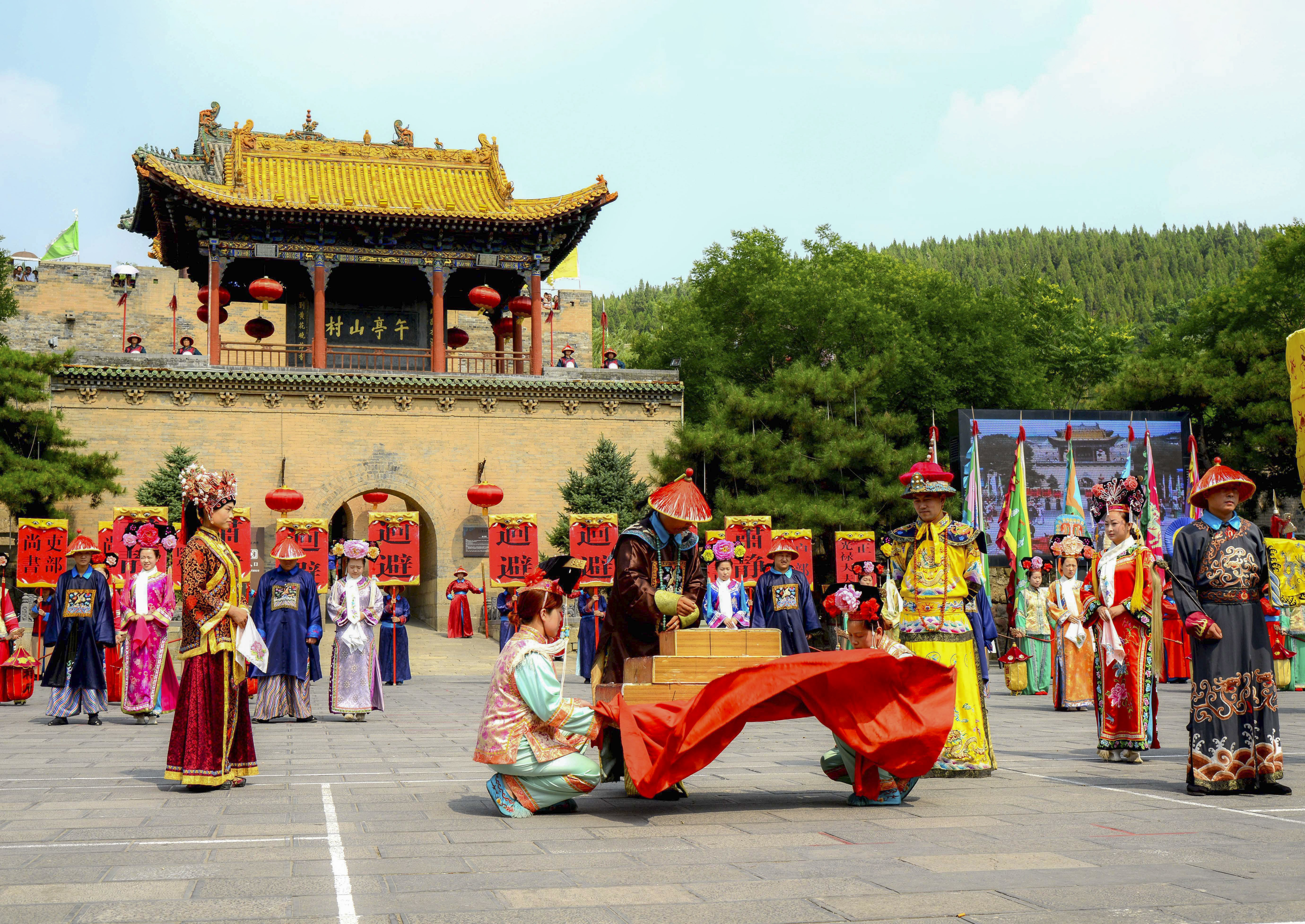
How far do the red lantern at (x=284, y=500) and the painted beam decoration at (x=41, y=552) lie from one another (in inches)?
243

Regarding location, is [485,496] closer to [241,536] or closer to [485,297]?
[485,297]

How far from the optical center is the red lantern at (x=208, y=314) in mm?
24422

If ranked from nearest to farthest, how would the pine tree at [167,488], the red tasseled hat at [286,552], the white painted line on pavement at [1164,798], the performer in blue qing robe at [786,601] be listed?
the white painted line on pavement at [1164,798] < the red tasseled hat at [286,552] < the performer in blue qing robe at [786,601] < the pine tree at [167,488]

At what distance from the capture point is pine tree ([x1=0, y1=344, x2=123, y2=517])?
67.2 ft

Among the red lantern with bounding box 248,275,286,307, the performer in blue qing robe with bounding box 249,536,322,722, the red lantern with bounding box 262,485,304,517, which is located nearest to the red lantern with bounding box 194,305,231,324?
the red lantern with bounding box 248,275,286,307

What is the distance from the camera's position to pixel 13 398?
21469mm

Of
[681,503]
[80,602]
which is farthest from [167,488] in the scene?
[681,503]

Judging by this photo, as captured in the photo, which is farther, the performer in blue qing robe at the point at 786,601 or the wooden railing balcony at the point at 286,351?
the wooden railing balcony at the point at 286,351

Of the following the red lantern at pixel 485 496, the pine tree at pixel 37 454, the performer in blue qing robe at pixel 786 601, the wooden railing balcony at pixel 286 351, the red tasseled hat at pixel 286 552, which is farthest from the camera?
the wooden railing balcony at pixel 286 351

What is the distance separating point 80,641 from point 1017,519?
13.0 m

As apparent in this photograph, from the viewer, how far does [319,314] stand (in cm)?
2459

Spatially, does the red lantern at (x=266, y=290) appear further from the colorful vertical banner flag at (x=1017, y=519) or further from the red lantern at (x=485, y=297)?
the colorful vertical banner flag at (x=1017, y=519)

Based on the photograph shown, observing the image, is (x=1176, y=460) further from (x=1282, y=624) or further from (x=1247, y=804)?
(x=1247, y=804)

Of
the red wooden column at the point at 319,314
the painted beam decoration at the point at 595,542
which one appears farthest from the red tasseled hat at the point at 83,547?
the red wooden column at the point at 319,314
